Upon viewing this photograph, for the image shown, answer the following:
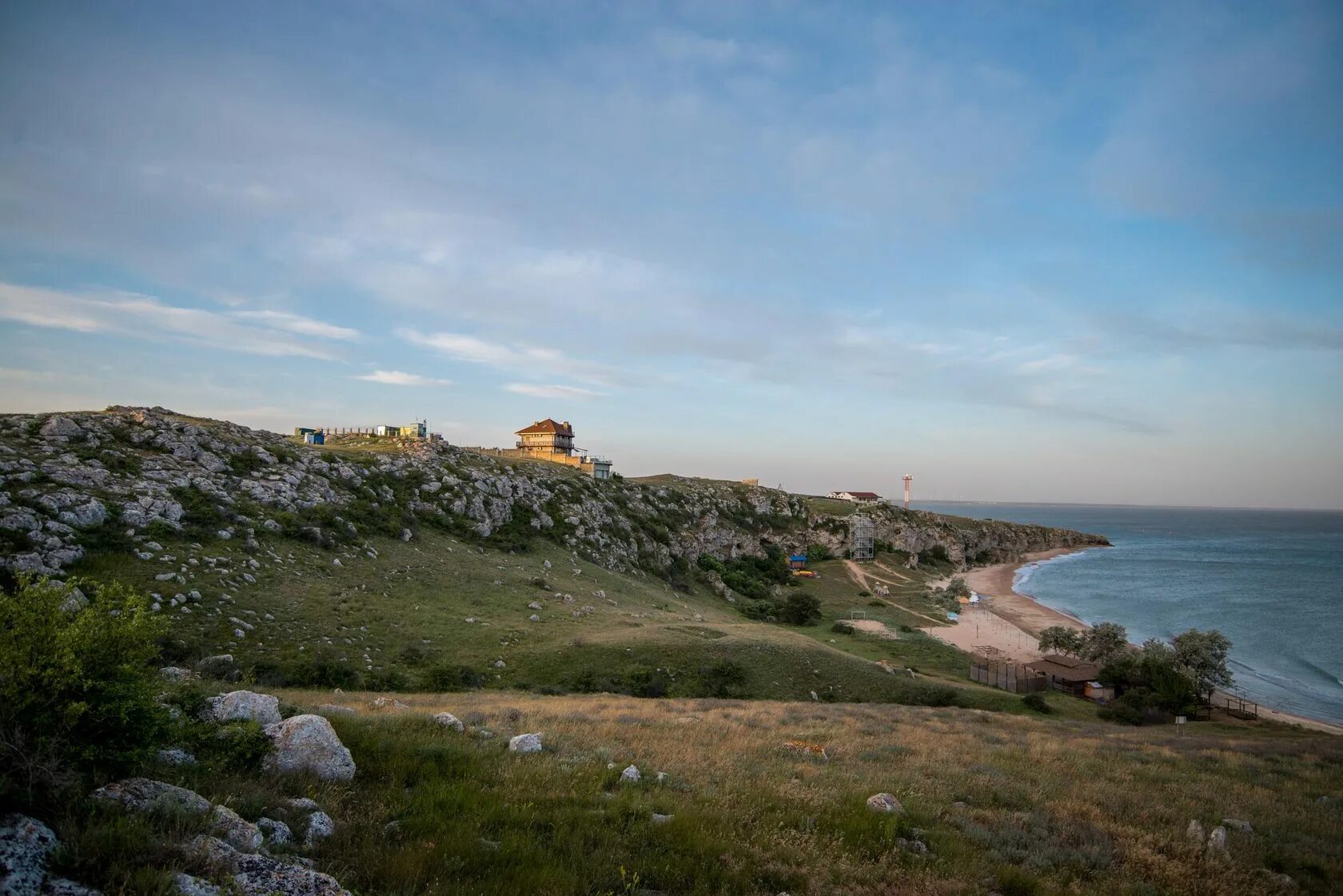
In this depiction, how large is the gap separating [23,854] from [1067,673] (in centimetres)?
5319

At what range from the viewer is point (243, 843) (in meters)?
6.00

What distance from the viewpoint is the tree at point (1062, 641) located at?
50.9 m

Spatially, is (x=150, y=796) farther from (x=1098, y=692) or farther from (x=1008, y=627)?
(x=1008, y=627)

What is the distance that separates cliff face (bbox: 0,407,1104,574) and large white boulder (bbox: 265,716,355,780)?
A: 75.9 feet

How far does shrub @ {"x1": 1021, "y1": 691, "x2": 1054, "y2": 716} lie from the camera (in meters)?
35.2

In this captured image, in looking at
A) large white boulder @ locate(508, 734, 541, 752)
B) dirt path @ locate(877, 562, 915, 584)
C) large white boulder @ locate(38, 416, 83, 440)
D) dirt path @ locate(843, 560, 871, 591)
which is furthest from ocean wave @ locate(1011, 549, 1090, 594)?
large white boulder @ locate(38, 416, 83, 440)

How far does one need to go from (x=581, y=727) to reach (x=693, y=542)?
6772 cm

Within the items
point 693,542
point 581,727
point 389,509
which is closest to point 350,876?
point 581,727

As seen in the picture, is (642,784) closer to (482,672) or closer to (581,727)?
(581,727)

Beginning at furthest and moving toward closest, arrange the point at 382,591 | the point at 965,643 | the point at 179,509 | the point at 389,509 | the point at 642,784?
the point at 965,643
the point at 389,509
the point at 382,591
the point at 179,509
the point at 642,784

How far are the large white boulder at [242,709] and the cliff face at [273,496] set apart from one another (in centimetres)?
2123

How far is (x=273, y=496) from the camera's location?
3928cm

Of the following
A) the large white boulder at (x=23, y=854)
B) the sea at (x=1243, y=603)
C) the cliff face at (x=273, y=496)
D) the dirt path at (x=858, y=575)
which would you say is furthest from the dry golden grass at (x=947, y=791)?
the dirt path at (x=858, y=575)

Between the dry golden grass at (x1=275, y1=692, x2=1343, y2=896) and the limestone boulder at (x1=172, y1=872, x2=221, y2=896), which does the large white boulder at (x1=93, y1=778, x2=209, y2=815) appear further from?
the dry golden grass at (x1=275, y1=692, x2=1343, y2=896)
